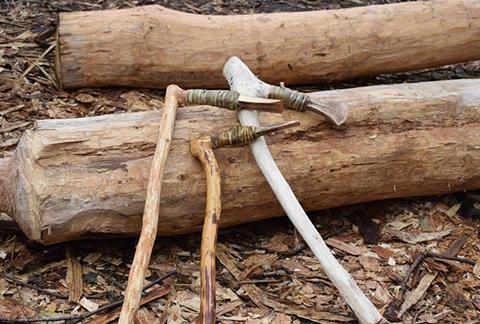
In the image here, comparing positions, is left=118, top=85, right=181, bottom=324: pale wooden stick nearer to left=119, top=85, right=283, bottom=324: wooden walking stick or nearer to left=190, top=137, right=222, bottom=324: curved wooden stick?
left=119, top=85, right=283, bottom=324: wooden walking stick

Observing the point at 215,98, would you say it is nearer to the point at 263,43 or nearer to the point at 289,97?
the point at 289,97

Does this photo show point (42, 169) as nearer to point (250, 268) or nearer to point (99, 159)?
point (99, 159)

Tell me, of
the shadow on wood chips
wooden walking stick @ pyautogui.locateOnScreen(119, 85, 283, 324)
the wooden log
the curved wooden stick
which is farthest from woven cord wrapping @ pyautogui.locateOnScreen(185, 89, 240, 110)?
the wooden log

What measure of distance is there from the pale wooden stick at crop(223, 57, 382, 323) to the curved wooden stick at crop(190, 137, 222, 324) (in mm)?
170

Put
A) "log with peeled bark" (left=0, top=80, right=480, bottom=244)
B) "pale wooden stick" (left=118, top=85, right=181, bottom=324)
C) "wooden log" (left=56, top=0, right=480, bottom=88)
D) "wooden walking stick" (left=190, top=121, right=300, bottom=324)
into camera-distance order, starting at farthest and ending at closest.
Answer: "wooden log" (left=56, top=0, right=480, bottom=88) → "log with peeled bark" (left=0, top=80, right=480, bottom=244) → "wooden walking stick" (left=190, top=121, right=300, bottom=324) → "pale wooden stick" (left=118, top=85, right=181, bottom=324)

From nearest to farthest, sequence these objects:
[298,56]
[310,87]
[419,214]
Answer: [419,214] → [298,56] → [310,87]

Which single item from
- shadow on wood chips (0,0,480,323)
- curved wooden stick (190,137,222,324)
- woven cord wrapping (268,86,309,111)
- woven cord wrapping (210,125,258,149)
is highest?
woven cord wrapping (268,86,309,111)

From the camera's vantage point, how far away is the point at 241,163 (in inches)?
98.7

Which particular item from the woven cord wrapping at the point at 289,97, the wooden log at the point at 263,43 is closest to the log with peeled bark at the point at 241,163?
the woven cord wrapping at the point at 289,97

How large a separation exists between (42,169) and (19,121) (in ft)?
3.21

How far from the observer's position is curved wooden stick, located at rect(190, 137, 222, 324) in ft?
6.96

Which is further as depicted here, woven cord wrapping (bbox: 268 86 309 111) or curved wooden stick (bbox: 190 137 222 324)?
woven cord wrapping (bbox: 268 86 309 111)

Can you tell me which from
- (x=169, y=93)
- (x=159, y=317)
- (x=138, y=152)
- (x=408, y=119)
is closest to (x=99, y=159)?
(x=138, y=152)

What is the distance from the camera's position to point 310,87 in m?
3.65
